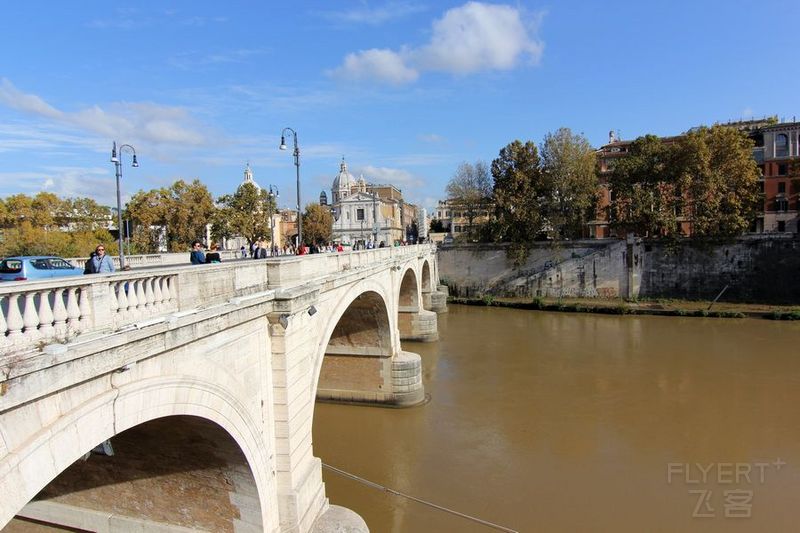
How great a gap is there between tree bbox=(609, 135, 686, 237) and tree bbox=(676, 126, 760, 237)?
32.2 inches

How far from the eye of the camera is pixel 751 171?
3114 cm

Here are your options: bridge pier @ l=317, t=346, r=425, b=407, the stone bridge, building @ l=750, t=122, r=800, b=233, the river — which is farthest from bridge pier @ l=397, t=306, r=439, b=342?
building @ l=750, t=122, r=800, b=233

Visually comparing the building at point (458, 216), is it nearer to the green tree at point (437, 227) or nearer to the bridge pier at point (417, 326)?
the green tree at point (437, 227)

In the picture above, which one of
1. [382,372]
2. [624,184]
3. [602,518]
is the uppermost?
[624,184]

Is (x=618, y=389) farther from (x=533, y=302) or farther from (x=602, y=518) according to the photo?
(x=533, y=302)

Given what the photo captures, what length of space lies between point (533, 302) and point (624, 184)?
31.5ft

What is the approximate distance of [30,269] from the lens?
9.91 meters

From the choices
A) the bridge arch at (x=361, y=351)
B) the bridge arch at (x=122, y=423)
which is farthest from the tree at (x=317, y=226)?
the bridge arch at (x=122, y=423)

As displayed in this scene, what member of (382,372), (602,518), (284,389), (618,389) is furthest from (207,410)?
(618,389)

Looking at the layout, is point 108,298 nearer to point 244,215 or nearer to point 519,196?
point 519,196

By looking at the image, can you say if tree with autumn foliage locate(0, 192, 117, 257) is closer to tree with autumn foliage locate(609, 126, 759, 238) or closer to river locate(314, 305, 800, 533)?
river locate(314, 305, 800, 533)

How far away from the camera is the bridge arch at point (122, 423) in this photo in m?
3.51

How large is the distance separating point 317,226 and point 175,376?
57228 millimetres

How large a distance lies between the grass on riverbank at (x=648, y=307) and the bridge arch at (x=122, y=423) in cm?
2825
